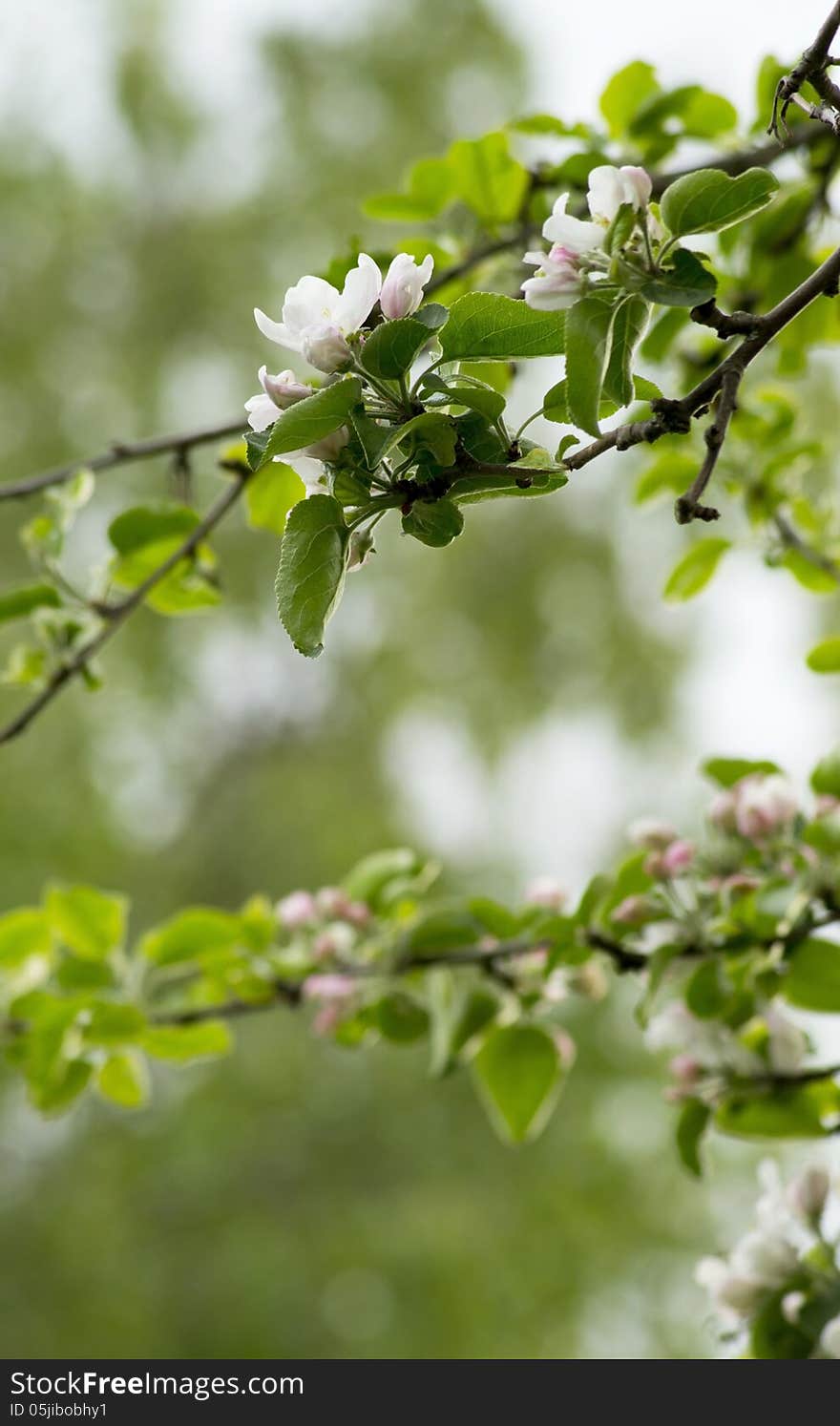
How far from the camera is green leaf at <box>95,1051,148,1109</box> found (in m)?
1.03

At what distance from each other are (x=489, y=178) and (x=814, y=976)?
58 centimetres

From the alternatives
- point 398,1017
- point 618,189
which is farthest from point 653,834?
point 618,189

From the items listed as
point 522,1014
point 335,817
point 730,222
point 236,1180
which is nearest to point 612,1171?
point 236,1180

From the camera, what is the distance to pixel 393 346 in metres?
0.42

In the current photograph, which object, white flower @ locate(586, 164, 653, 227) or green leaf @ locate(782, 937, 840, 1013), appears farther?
green leaf @ locate(782, 937, 840, 1013)

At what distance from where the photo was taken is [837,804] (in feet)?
2.59

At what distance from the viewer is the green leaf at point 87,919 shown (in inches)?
40.3

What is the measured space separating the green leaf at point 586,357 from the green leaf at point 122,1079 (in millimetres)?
748

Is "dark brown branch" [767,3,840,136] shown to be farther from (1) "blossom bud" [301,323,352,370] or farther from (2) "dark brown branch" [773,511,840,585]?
(2) "dark brown branch" [773,511,840,585]

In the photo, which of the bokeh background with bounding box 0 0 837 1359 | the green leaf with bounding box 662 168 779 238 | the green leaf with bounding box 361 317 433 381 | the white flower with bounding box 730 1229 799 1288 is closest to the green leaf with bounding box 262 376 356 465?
the green leaf with bounding box 361 317 433 381

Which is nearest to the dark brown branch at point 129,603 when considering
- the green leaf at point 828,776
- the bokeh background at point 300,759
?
the green leaf at point 828,776

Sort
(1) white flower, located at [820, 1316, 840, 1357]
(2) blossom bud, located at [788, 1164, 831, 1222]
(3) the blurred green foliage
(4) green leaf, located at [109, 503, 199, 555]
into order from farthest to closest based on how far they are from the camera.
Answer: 1. (3) the blurred green foliage
2. (4) green leaf, located at [109, 503, 199, 555]
3. (2) blossom bud, located at [788, 1164, 831, 1222]
4. (1) white flower, located at [820, 1316, 840, 1357]

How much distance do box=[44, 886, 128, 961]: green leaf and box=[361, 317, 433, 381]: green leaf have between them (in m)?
0.68

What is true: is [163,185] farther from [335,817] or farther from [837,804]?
[837,804]
